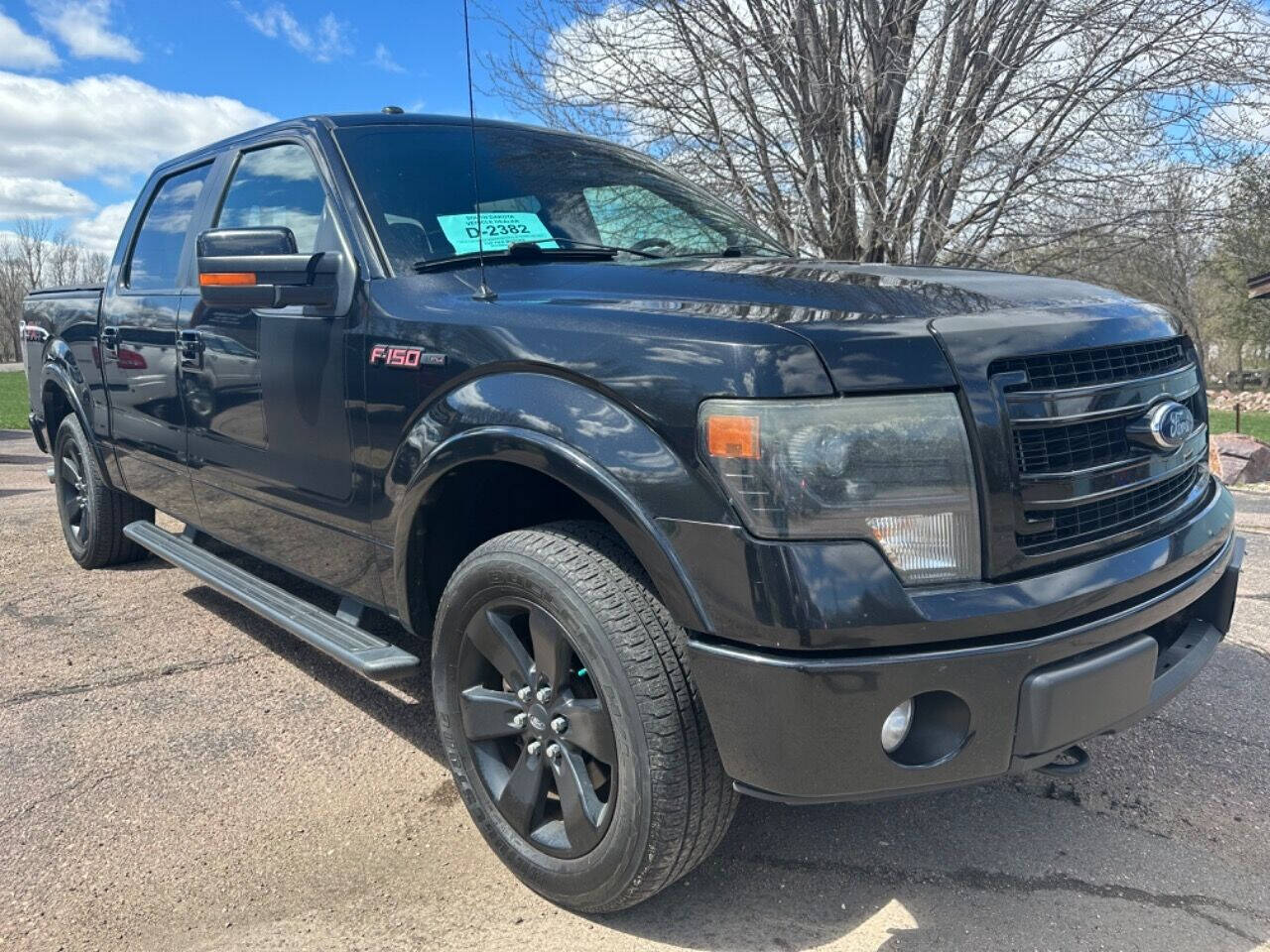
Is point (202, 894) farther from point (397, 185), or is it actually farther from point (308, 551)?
point (397, 185)

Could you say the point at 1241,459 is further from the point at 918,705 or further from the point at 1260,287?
the point at 918,705

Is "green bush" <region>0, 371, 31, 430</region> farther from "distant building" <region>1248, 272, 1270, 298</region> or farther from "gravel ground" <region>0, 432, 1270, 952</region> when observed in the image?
"distant building" <region>1248, 272, 1270, 298</region>

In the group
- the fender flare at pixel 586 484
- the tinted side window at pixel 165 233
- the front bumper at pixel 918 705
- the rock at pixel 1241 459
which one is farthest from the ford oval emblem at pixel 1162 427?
the rock at pixel 1241 459

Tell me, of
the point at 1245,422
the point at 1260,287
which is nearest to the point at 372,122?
the point at 1260,287

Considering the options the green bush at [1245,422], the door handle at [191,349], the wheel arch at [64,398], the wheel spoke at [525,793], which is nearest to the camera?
the wheel spoke at [525,793]

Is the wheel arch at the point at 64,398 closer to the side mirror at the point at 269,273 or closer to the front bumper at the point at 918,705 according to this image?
the side mirror at the point at 269,273

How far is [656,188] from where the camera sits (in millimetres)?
3664

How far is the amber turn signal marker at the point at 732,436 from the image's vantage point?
185cm

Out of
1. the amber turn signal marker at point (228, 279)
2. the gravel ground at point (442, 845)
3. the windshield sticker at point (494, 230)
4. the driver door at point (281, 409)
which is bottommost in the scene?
the gravel ground at point (442, 845)

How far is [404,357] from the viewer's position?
2596mm

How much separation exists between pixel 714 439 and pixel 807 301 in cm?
43

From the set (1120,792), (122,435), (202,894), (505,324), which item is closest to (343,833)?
(202,894)

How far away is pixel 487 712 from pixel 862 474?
116 cm

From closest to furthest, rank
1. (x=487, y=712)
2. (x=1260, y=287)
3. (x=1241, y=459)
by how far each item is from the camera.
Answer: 1. (x=487, y=712)
2. (x=1241, y=459)
3. (x=1260, y=287)
